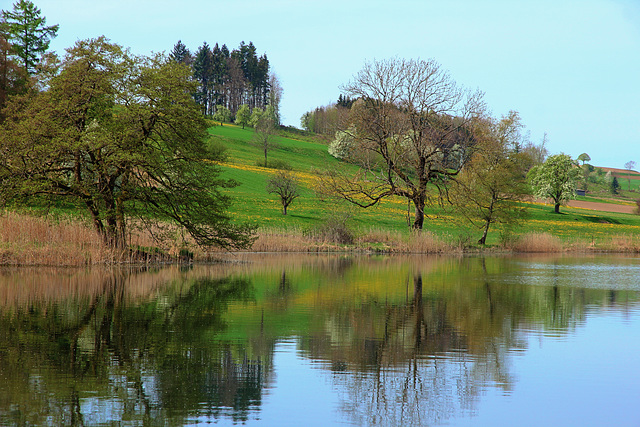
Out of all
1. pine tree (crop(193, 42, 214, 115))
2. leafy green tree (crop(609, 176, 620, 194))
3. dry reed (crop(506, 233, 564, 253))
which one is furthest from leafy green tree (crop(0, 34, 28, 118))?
leafy green tree (crop(609, 176, 620, 194))

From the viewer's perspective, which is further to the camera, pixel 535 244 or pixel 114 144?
pixel 535 244

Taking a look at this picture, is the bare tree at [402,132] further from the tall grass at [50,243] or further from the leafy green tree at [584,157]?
the leafy green tree at [584,157]

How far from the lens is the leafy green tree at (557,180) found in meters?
80.9

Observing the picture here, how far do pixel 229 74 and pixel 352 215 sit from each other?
105824mm

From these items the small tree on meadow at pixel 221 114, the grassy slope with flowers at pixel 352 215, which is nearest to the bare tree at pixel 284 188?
the grassy slope with flowers at pixel 352 215

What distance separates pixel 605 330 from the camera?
13727 mm

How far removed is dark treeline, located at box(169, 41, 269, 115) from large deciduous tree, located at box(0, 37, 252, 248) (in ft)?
354

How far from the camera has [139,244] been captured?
27.5 m

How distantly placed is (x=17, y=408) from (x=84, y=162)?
19.3 meters

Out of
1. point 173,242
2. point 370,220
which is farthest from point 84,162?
point 370,220

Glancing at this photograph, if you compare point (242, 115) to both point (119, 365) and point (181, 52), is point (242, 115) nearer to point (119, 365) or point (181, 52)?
point (181, 52)

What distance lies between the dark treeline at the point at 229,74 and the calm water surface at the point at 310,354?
118 meters

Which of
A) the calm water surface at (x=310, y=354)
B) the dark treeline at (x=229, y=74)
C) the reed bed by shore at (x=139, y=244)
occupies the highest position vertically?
the dark treeline at (x=229, y=74)

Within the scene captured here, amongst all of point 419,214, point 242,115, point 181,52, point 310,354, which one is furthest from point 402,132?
point 181,52
